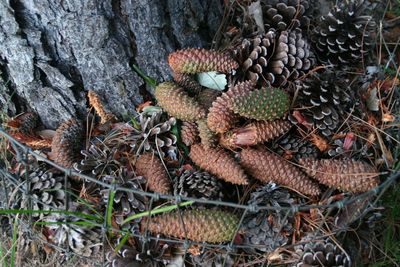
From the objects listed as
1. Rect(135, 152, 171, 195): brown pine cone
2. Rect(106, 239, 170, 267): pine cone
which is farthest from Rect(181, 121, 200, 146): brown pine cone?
Rect(106, 239, 170, 267): pine cone

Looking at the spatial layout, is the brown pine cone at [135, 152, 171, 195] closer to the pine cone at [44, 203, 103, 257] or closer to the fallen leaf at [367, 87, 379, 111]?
the pine cone at [44, 203, 103, 257]

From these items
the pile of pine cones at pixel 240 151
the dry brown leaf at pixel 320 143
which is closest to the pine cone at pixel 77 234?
the pile of pine cones at pixel 240 151

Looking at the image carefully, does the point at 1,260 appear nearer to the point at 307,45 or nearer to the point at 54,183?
the point at 54,183

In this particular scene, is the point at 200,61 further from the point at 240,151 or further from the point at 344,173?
the point at 344,173

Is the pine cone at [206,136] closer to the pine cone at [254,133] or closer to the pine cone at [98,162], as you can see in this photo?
the pine cone at [254,133]

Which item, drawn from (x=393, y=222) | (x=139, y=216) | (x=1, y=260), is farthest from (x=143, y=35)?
(x=393, y=222)

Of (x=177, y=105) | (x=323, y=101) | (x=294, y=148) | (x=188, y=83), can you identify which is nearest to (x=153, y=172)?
(x=177, y=105)

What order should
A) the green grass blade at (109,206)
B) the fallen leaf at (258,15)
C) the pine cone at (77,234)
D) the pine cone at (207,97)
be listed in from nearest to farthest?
the green grass blade at (109,206) < the pine cone at (77,234) < the pine cone at (207,97) < the fallen leaf at (258,15)
